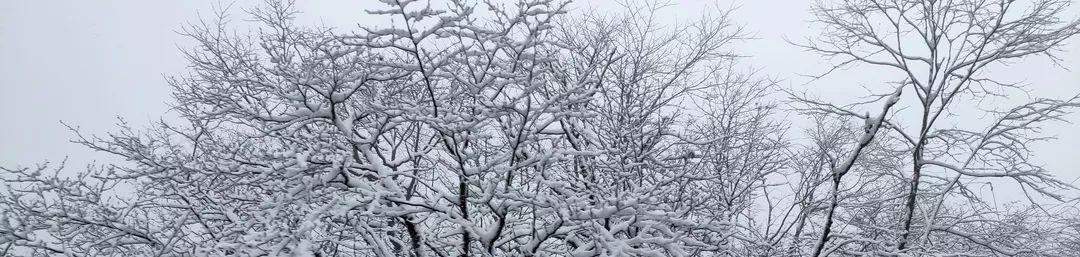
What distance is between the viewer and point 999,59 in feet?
26.5

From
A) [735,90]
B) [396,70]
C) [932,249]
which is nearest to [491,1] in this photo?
[396,70]

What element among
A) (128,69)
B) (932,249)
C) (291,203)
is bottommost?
(291,203)

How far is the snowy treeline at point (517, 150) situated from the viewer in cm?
475

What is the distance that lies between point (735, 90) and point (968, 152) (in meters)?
3.10

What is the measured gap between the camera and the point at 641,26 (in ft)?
29.2

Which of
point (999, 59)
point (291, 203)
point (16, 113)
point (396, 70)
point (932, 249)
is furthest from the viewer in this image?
point (16, 113)

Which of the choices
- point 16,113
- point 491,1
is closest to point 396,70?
point 491,1

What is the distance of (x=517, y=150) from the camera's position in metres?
5.28

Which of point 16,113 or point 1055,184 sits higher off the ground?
point 16,113

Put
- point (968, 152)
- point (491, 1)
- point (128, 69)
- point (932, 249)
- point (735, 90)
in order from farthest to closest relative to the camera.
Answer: point (128, 69)
point (735, 90)
point (968, 152)
point (932, 249)
point (491, 1)

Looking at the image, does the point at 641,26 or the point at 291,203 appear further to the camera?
the point at 641,26

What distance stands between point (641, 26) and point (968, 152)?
4.44 metres

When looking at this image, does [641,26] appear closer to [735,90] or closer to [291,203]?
[735,90]

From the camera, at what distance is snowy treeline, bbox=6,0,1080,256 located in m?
4.75
